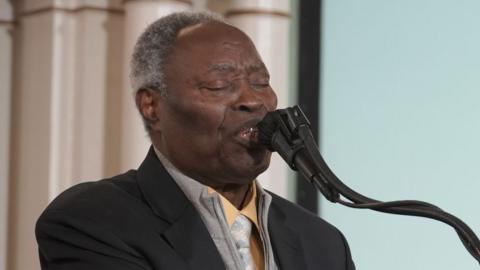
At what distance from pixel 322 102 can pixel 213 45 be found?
5.65ft

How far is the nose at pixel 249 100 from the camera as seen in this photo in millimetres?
1650

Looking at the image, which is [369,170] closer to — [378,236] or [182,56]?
[378,236]

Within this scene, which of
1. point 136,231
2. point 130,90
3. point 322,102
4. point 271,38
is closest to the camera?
point 136,231

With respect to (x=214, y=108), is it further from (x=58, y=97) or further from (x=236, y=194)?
(x=58, y=97)

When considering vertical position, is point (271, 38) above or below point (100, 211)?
above

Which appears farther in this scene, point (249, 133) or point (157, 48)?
point (157, 48)

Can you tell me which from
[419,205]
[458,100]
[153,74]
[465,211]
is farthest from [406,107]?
[419,205]

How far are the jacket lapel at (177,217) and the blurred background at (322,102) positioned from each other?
4.43 feet

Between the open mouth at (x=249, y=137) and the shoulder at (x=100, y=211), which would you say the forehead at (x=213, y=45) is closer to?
the open mouth at (x=249, y=137)

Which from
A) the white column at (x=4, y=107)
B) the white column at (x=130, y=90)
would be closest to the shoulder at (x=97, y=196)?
the white column at (x=130, y=90)

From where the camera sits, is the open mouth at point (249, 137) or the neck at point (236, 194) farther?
the neck at point (236, 194)

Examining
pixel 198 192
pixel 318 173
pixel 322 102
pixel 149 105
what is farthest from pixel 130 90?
pixel 318 173

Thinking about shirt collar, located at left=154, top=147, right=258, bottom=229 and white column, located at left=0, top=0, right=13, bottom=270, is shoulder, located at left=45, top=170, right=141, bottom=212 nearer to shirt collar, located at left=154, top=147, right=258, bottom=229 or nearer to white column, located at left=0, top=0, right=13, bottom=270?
shirt collar, located at left=154, top=147, right=258, bottom=229

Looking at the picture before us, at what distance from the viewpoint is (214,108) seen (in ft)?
5.50
